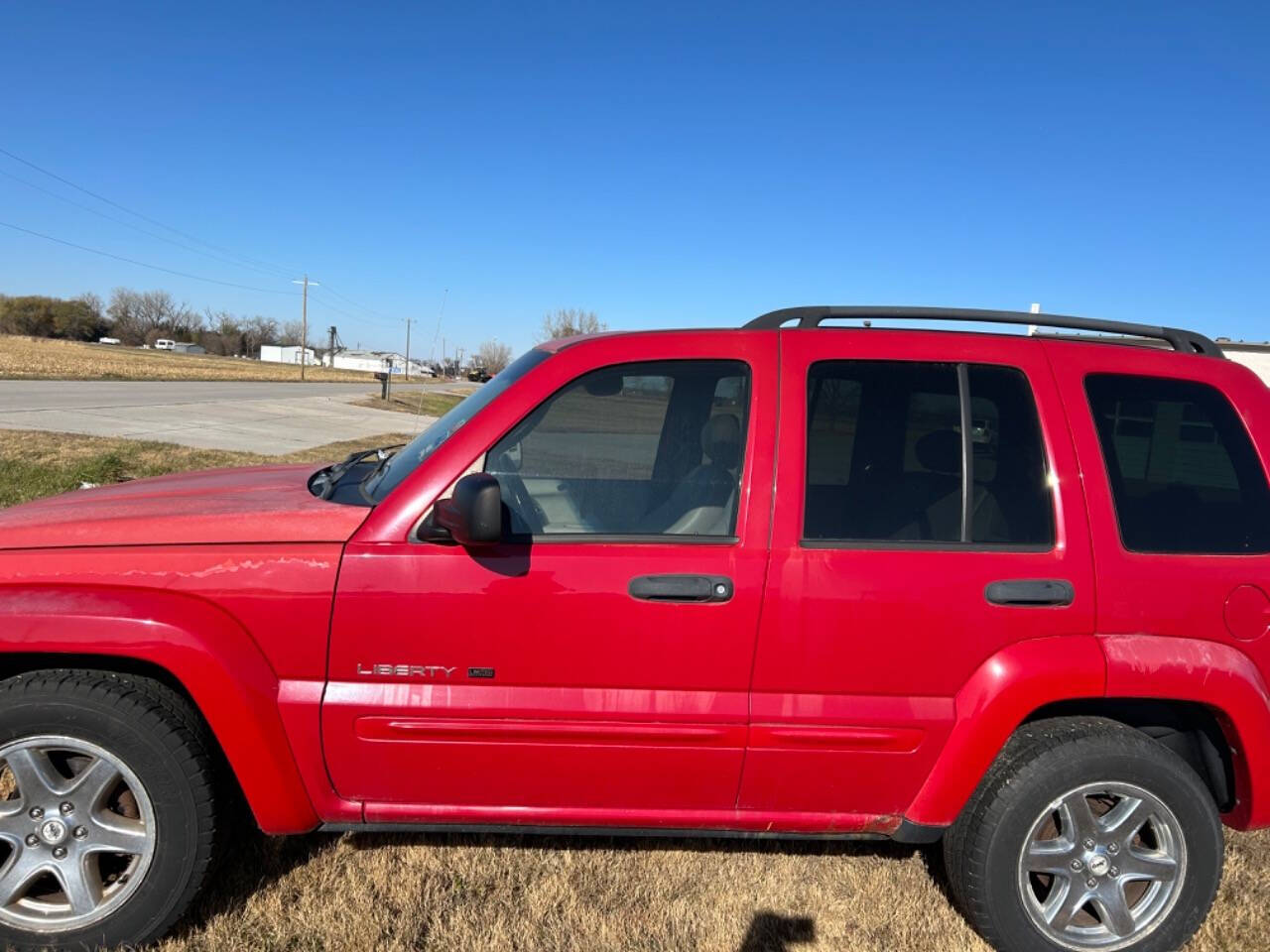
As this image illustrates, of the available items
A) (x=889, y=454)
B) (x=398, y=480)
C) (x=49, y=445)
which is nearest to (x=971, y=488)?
(x=889, y=454)

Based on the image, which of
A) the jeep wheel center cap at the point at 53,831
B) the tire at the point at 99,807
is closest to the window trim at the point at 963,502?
the tire at the point at 99,807

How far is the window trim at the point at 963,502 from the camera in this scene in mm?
2361

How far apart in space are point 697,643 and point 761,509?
0.42 m

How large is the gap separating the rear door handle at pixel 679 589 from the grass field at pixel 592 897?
3.78 ft

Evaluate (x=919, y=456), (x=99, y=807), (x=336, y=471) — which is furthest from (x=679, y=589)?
(x=99, y=807)

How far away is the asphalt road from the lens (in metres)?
12.2

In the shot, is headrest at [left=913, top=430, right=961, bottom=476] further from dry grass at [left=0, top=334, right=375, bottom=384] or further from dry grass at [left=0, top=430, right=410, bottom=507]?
dry grass at [left=0, top=334, right=375, bottom=384]

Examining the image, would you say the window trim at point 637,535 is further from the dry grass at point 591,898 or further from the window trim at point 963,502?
→ the dry grass at point 591,898

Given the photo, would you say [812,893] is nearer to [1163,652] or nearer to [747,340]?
[1163,652]

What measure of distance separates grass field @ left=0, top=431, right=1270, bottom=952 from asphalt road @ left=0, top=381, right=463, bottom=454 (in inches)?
396

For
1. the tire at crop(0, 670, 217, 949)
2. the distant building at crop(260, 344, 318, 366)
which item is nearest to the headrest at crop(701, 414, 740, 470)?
the tire at crop(0, 670, 217, 949)

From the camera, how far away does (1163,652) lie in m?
2.35

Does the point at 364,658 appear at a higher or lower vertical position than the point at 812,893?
higher

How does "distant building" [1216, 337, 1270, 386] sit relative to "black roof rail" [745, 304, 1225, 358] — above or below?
above
